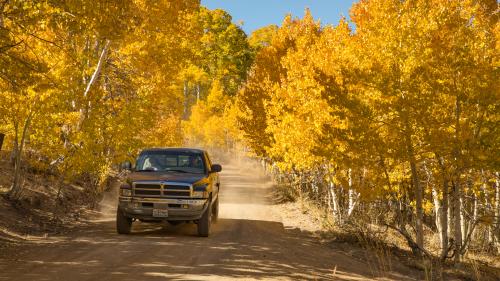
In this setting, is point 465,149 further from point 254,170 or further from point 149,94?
point 254,170

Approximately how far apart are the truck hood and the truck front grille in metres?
0.13

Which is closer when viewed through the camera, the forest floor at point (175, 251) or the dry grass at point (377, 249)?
the forest floor at point (175, 251)

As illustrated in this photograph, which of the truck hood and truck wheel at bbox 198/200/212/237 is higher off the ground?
the truck hood

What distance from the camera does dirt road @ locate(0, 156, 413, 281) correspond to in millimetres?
→ 8438

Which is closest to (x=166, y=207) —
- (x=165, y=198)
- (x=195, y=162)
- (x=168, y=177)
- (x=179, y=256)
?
(x=165, y=198)

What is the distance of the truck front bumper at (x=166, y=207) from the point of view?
38.7 ft

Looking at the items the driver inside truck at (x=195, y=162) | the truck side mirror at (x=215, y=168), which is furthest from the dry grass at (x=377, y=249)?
the driver inside truck at (x=195, y=162)

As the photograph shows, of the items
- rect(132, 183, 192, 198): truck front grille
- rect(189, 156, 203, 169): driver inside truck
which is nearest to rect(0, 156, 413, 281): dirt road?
rect(132, 183, 192, 198): truck front grille

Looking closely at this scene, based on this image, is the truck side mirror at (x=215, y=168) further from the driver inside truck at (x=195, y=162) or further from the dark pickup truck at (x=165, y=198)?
the dark pickup truck at (x=165, y=198)

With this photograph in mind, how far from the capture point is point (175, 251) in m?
10.3

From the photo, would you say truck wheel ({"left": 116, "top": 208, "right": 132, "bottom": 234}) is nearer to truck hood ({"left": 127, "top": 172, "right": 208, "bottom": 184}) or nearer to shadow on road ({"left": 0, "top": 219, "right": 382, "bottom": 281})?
shadow on road ({"left": 0, "top": 219, "right": 382, "bottom": 281})

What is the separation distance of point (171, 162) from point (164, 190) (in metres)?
1.26

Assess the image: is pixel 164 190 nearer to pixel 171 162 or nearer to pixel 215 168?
pixel 171 162

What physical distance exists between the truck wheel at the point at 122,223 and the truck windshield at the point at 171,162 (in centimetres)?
118
